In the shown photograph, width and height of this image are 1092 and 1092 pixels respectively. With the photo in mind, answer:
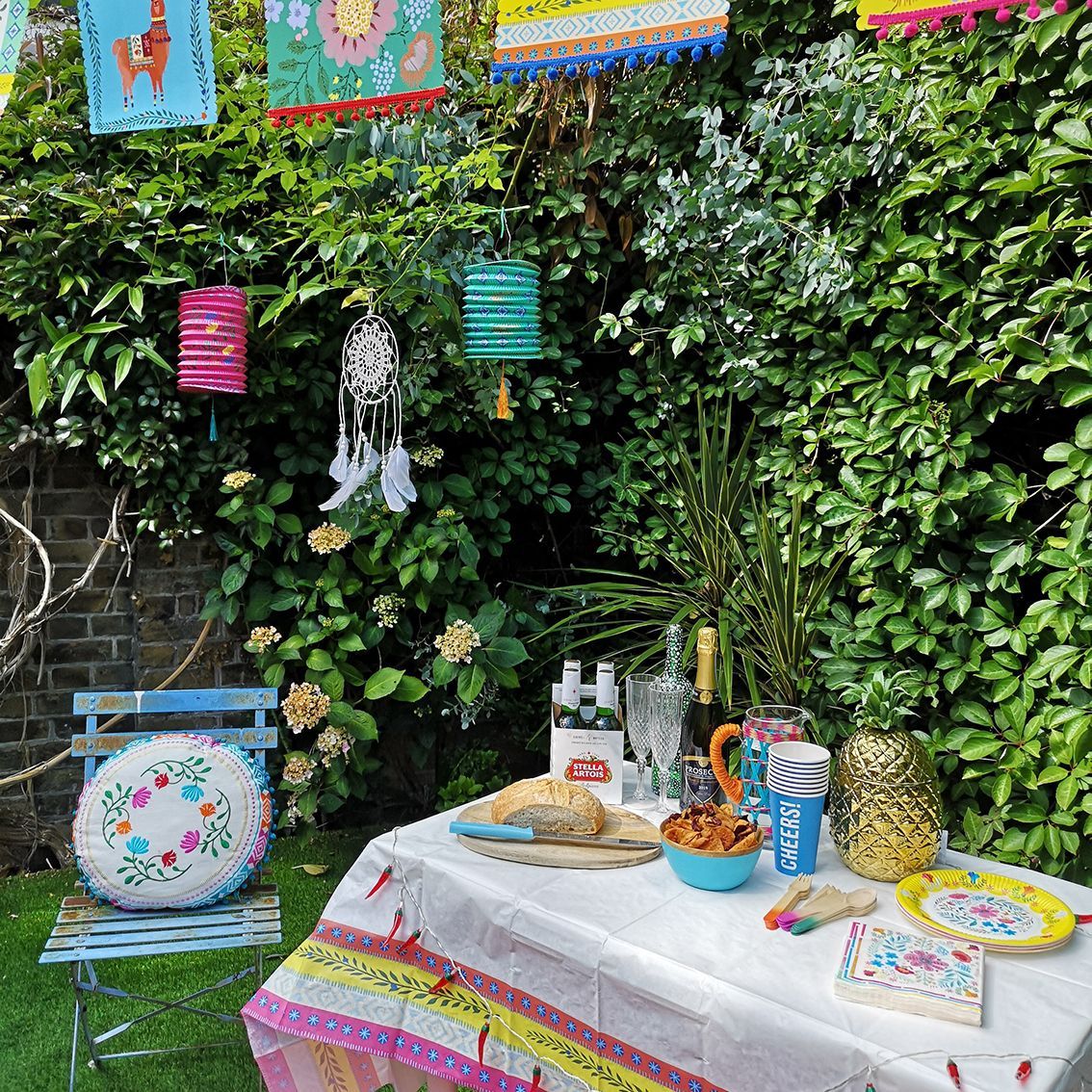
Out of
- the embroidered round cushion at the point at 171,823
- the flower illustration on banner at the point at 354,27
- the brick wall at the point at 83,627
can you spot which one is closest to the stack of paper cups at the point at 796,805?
the embroidered round cushion at the point at 171,823

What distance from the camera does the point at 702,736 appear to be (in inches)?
65.7

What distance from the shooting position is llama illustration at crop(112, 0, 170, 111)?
2.31m

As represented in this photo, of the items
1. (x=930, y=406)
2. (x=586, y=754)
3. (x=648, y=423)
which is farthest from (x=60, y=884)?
(x=930, y=406)

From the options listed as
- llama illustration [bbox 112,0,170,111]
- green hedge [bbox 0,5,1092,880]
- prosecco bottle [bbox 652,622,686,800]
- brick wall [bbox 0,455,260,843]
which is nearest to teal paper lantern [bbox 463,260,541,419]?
green hedge [bbox 0,5,1092,880]

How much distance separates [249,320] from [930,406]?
216 centimetres

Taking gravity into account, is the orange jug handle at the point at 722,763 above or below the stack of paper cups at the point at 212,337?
below

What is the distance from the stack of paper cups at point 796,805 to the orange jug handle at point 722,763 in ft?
0.38

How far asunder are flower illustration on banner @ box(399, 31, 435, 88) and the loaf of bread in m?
1.66

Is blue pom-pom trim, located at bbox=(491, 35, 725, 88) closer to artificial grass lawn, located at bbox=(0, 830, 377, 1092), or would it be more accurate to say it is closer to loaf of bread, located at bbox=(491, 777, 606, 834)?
loaf of bread, located at bbox=(491, 777, 606, 834)

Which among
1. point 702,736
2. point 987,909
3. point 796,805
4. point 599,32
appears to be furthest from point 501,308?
point 987,909

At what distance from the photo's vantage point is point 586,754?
1784mm

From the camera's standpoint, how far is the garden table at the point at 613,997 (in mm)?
1085

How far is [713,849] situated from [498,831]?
0.39 m

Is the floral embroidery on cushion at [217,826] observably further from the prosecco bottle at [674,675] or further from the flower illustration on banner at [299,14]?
the flower illustration on banner at [299,14]
